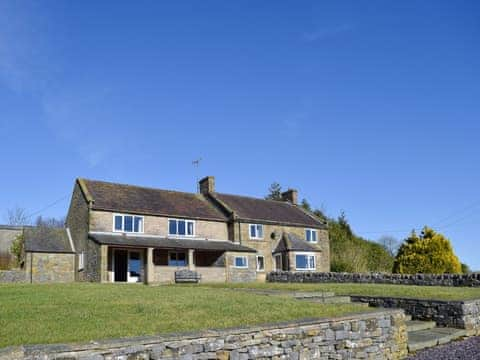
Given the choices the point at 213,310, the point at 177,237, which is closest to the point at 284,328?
the point at 213,310

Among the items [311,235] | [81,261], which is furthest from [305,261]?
[81,261]

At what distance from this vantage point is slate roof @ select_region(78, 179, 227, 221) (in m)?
32.5

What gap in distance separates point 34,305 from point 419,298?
10924mm

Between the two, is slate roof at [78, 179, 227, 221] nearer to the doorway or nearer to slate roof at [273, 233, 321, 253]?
the doorway

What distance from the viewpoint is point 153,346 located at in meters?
7.36

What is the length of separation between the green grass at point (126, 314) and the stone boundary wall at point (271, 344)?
1.74 feet

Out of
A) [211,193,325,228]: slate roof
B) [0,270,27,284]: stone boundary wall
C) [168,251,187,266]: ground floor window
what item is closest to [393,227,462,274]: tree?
[211,193,325,228]: slate roof

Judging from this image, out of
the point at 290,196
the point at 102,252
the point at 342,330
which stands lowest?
the point at 342,330

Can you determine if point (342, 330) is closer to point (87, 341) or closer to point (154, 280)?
point (87, 341)

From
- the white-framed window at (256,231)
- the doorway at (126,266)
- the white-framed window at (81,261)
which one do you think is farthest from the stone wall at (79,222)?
the white-framed window at (256,231)

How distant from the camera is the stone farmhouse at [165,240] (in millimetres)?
31000

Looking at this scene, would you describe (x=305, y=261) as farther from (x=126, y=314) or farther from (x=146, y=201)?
A: (x=126, y=314)

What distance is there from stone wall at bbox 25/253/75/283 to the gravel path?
27347 mm

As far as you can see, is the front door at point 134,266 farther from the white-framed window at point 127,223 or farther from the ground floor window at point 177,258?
the ground floor window at point 177,258
